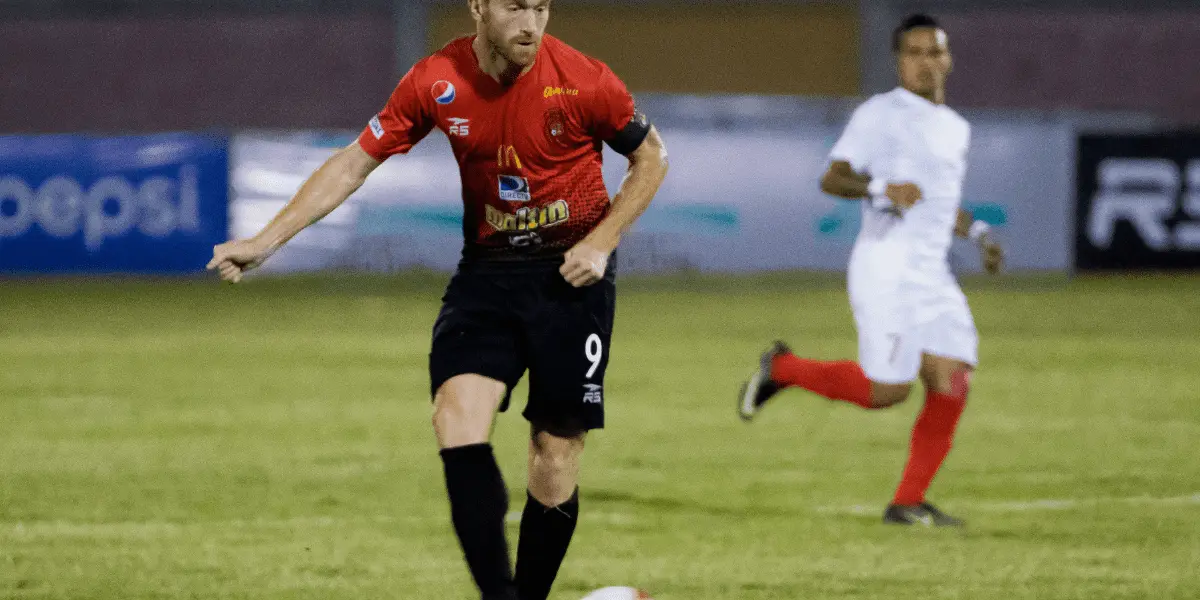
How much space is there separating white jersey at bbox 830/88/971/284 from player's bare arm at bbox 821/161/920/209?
0.04 meters

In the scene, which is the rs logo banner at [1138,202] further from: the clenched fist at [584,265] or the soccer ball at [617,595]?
the clenched fist at [584,265]

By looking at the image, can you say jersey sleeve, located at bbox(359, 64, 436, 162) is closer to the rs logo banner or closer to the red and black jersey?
the red and black jersey

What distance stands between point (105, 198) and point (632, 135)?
14.9 metres

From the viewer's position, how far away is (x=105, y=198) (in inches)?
774

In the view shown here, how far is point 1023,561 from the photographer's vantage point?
6.96 metres

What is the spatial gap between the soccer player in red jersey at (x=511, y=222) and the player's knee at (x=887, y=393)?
2.45 m

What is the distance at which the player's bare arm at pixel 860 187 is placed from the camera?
302 inches

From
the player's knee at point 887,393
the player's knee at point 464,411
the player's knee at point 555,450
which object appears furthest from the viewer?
→ the player's knee at point 887,393

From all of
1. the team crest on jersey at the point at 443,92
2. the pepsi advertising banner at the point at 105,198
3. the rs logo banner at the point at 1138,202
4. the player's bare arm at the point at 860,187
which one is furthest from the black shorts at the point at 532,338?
the rs logo banner at the point at 1138,202

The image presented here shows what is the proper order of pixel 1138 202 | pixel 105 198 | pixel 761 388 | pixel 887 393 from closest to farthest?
1. pixel 887 393
2. pixel 761 388
3. pixel 105 198
4. pixel 1138 202

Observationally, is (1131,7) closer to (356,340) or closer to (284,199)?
(284,199)

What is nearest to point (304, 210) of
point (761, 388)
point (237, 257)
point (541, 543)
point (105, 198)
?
point (237, 257)

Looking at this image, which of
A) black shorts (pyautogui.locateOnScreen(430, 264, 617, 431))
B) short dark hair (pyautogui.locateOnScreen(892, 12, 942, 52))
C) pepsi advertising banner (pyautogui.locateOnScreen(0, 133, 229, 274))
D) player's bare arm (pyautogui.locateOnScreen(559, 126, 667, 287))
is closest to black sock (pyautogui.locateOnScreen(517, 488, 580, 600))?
black shorts (pyautogui.locateOnScreen(430, 264, 617, 431))

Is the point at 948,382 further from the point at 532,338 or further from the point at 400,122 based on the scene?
the point at 400,122
